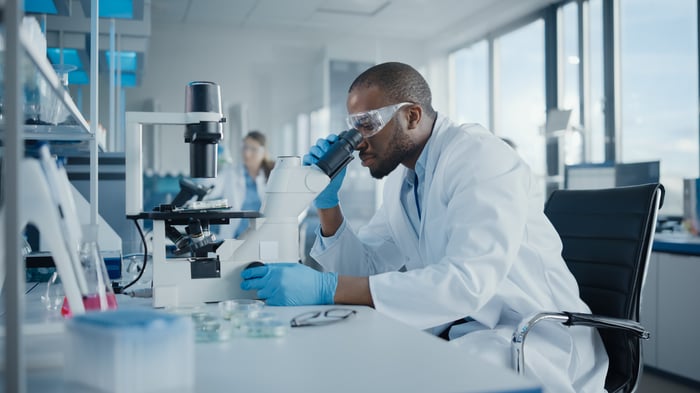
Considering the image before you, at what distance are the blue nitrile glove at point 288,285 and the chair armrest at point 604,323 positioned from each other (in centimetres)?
51

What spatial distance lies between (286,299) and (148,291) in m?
0.43

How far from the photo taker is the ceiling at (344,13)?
5270mm

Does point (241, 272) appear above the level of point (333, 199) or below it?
below

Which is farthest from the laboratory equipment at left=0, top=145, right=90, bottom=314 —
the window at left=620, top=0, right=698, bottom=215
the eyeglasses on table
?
the window at left=620, top=0, right=698, bottom=215

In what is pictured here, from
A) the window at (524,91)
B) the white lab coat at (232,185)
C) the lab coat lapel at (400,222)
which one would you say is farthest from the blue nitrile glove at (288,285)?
the window at (524,91)

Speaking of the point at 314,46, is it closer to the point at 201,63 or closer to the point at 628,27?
the point at 201,63

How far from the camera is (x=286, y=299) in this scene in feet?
3.88

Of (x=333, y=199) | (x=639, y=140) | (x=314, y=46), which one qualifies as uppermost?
(x=314, y=46)

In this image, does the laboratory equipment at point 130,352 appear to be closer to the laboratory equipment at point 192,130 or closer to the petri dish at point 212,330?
the petri dish at point 212,330

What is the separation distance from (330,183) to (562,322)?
69 cm

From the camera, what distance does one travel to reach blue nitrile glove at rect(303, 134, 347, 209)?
1.44 meters

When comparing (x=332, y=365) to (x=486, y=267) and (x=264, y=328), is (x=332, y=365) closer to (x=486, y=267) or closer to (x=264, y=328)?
(x=264, y=328)

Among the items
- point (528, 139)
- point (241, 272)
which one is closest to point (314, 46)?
point (528, 139)

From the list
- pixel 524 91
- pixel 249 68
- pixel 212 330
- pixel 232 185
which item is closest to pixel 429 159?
pixel 212 330
